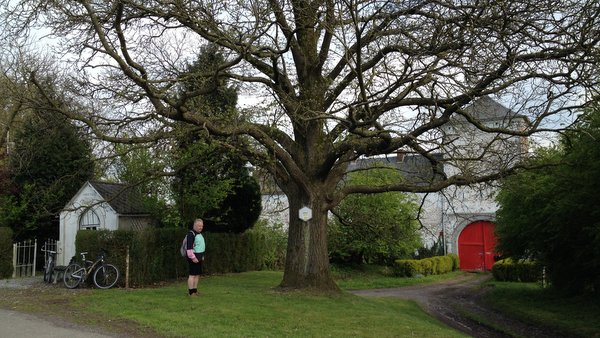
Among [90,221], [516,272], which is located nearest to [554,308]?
[516,272]

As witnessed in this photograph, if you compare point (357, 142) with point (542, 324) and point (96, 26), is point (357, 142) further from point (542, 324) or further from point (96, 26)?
point (542, 324)

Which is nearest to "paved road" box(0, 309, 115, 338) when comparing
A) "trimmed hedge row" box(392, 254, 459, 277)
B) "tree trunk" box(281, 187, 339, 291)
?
"tree trunk" box(281, 187, 339, 291)

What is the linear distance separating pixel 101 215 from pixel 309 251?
12.4 metres

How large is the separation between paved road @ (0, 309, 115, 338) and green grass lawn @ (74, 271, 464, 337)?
103 cm

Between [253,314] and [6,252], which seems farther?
[6,252]

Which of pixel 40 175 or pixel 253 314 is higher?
pixel 40 175

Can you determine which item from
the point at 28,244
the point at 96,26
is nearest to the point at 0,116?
the point at 28,244

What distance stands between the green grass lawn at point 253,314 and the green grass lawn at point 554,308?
5.58 m

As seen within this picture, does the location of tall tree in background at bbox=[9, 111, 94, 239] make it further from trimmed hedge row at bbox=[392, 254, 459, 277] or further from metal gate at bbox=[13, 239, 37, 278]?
trimmed hedge row at bbox=[392, 254, 459, 277]

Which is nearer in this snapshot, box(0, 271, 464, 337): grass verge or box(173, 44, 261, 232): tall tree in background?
box(0, 271, 464, 337): grass verge

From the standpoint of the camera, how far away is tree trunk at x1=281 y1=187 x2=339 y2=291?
14539 mm

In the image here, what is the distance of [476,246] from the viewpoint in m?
38.0

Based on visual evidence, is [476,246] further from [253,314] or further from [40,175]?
[253,314]

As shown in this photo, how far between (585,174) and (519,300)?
7.58m
